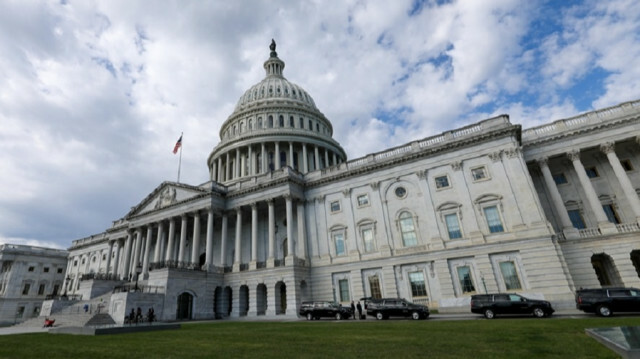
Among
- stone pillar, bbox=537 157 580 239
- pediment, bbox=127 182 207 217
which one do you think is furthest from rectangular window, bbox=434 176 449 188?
pediment, bbox=127 182 207 217

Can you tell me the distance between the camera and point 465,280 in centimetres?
2952

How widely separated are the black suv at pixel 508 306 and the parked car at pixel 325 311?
945 centimetres

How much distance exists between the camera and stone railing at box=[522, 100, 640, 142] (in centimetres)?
3148

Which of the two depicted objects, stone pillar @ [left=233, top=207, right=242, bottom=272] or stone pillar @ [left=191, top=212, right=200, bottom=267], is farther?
stone pillar @ [left=191, top=212, right=200, bottom=267]

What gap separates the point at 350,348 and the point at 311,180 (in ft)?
103

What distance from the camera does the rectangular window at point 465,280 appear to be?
29.1 meters

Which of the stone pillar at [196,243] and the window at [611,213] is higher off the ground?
the stone pillar at [196,243]

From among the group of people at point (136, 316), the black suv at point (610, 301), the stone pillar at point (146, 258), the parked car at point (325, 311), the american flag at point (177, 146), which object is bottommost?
the black suv at point (610, 301)

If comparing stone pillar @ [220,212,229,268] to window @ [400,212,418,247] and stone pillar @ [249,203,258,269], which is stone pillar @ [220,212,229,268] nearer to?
stone pillar @ [249,203,258,269]

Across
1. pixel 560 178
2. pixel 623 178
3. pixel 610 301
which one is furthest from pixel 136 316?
pixel 623 178

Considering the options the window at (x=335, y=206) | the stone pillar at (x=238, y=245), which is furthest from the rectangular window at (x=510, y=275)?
the stone pillar at (x=238, y=245)

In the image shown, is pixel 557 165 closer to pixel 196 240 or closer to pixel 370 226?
pixel 370 226

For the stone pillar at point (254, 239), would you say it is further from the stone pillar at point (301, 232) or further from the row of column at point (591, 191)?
the row of column at point (591, 191)

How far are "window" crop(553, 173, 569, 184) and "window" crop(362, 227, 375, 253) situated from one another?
815 inches
